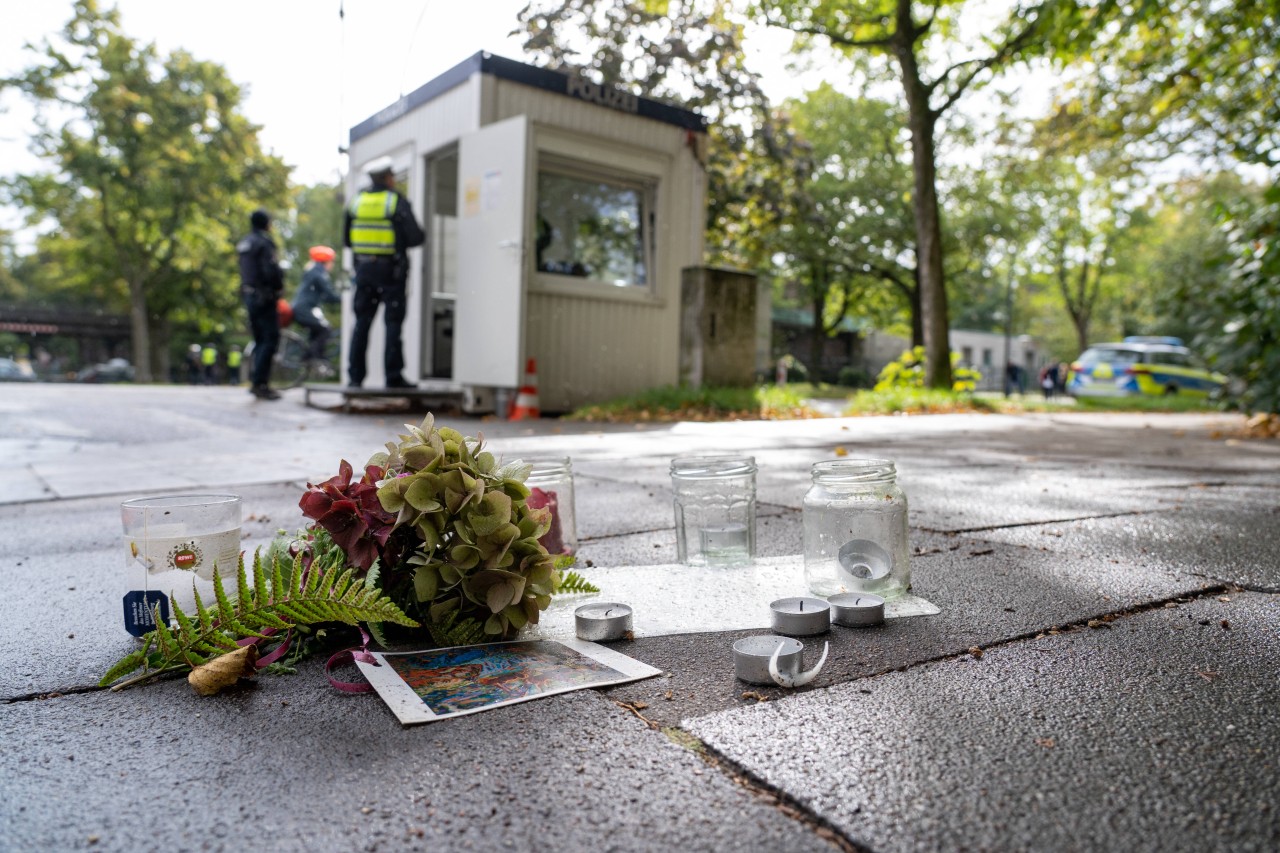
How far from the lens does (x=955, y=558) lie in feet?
8.18

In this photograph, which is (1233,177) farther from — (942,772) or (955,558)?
(942,772)

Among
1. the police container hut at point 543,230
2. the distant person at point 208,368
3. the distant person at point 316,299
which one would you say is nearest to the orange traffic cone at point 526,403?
the police container hut at point 543,230

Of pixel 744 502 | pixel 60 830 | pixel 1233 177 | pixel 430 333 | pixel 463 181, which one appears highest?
pixel 1233 177

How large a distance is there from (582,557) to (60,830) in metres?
1.67

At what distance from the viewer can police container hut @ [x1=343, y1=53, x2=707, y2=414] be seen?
350 inches

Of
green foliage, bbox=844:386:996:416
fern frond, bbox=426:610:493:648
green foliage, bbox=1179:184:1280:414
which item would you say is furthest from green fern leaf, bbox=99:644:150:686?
green foliage, bbox=844:386:996:416

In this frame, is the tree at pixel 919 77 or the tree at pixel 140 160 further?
the tree at pixel 140 160

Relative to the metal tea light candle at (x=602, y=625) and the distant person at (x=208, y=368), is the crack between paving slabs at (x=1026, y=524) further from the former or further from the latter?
the distant person at (x=208, y=368)

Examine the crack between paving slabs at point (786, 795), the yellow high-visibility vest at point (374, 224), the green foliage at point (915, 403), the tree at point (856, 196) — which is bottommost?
the crack between paving slabs at point (786, 795)

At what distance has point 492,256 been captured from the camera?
8969mm

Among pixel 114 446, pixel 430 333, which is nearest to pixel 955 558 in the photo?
pixel 114 446

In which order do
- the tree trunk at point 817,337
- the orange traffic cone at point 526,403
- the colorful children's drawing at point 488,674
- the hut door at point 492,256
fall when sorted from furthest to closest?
1. the tree trunk at point 817,337
2. the orange traffic cone at point 526,403
3. the hut door at point 492,256
4. the colorful children's drawing at point 488,674

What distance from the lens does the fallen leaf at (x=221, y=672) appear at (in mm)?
1468

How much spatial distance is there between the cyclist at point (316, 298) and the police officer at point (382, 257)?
Answer: 267 cm
